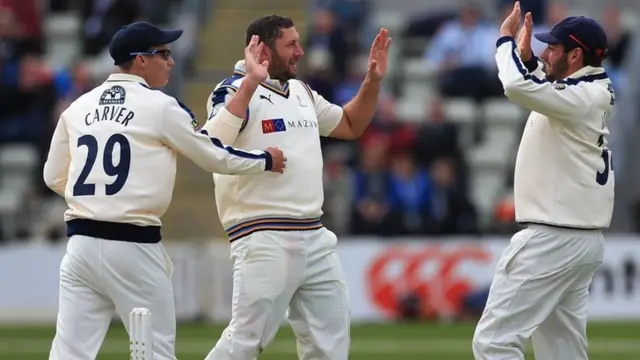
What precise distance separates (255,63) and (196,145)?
0.64m

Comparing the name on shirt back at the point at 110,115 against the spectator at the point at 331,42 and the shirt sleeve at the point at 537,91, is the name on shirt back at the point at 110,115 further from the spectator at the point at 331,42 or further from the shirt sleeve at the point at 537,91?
the spectator at the point at 331,42

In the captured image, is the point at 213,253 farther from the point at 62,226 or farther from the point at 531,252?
the point at 531,252

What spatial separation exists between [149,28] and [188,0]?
13.5 metres

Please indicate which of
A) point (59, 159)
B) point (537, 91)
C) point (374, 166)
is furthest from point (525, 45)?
point (374, 166)

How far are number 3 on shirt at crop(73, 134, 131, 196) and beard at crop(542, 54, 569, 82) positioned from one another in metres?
2.66

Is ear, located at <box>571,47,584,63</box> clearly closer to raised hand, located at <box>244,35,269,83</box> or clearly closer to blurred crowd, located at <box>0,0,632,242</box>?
raised hand, located at <box>244,35,269,83</box>

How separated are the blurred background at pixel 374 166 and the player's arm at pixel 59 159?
5243 mm

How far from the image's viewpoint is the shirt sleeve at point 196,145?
8.62 m

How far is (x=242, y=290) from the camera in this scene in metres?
8.98

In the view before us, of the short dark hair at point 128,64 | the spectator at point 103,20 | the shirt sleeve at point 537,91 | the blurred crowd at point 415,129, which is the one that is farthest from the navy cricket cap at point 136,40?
the spectator at point 103,20

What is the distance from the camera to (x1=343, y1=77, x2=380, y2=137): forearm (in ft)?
32.0

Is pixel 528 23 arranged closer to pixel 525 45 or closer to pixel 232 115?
pixel 525 45

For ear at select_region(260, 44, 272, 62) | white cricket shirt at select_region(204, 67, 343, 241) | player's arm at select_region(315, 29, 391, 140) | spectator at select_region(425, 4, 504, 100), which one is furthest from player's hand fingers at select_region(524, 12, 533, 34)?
spectator at select_region(425, 4, 504, 100)

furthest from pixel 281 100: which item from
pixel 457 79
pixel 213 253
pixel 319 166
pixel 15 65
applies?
pixel 15 65
